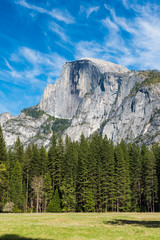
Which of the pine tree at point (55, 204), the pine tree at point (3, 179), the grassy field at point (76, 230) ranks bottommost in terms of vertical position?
the pine tree at point (55, 204)

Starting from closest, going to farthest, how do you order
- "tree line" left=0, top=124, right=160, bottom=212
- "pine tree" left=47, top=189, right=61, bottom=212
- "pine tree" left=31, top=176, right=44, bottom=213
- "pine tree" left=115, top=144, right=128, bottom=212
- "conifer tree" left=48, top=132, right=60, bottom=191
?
"pine tree" left=47, top=189, right=61, bottom=212, "tree line" left=0, top=124, right=160, bottom=212, "pine tree" left=31, top=176, right=44, bottom=213, "pine tree" left=115, top=144, right=128, bottom=212, "conifer tree" left=48, top=132, right=60, bottom=191


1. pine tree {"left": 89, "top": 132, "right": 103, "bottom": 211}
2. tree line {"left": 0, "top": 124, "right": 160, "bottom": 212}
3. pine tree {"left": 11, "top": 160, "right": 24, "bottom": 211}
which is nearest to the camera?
pine tree {"left": 11, "top": 160, "right": 24, "bottom": 211}

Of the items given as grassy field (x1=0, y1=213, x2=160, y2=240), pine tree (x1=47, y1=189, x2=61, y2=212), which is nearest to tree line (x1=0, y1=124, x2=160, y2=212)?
pine tree (x1=47, y1=189, x2=61, y2=212)

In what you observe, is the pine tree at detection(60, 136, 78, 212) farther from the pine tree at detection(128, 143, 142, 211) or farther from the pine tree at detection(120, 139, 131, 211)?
the pine tree at detection(128, 143, 142, 211)

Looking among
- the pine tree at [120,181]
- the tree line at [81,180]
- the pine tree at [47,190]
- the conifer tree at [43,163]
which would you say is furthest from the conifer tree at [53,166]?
the pine tree at [120,181]

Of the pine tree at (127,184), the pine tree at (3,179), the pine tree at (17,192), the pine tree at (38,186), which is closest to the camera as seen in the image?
the pine tree at (3,179)

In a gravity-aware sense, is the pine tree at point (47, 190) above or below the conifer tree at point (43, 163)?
below

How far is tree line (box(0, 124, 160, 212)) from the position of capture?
59.7 metres

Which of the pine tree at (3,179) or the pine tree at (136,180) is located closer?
the pine tree at (3,179)

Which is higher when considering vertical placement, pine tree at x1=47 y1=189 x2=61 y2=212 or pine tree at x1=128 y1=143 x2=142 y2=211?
pine tree at x1=128 y1=143 x2=142 y2=211

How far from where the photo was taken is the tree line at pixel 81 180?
5969cm

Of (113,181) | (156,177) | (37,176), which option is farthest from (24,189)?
(156,177)

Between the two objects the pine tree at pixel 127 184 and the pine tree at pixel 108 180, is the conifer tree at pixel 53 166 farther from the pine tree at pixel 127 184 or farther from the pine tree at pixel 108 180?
the pine tree at pixel 127 184

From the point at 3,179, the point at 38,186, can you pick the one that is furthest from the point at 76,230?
the point at 38,186
